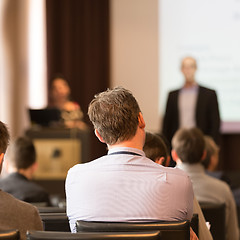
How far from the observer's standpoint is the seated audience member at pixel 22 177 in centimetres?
309

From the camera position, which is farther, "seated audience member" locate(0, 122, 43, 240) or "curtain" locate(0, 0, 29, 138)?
"curtain" locate(0, 0, 29, 138)

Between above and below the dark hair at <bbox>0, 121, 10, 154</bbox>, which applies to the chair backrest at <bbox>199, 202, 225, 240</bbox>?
below

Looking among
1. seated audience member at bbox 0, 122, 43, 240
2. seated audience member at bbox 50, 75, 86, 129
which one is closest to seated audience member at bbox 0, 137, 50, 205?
seated audience member at bbox 0, 122, 43, 240

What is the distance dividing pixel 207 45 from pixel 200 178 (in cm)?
467

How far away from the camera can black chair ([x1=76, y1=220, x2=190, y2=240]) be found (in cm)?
171

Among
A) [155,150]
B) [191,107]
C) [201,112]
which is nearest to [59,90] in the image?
[191,107]

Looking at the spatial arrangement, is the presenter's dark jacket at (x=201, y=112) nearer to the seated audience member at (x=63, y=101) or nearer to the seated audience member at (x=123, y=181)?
the seated audience member at (x=63, y=101)

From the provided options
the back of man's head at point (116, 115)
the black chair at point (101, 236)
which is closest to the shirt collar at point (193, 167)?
the back of man's head at point (116, 115)

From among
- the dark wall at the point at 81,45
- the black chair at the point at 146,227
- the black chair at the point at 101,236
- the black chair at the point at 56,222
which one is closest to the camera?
the black chair at the point at 101,236

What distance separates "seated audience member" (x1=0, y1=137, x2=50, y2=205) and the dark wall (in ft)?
15.2

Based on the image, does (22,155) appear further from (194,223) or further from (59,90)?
(59,90)

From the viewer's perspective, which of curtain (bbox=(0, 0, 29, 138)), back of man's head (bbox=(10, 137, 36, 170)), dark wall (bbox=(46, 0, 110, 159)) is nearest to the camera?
back of man's head (bbox=(10, 137, 36, 170))

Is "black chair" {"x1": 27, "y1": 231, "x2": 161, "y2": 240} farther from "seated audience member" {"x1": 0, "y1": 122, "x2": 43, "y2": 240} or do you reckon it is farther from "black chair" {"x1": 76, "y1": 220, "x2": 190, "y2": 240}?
"seated audience member" {"x1": 0, "y1": 122, "x2": 43, "y2": 240}

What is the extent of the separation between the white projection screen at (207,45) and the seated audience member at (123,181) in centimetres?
553
